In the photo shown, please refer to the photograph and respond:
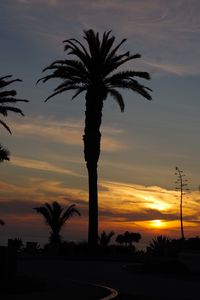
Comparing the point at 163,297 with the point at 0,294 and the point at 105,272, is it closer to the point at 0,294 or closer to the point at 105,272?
the point at 0,294

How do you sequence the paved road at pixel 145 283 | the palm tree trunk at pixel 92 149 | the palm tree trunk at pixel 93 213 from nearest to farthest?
the paved road at pixel 145 283 < the palm tree trunk at pixel 93 213 < the palm tree trunk at pixel 92 149

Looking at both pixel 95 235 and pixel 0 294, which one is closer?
pixel 0 294

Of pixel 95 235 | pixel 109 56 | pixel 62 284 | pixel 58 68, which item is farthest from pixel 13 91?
pixel 62 284

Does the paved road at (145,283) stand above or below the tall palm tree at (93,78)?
below

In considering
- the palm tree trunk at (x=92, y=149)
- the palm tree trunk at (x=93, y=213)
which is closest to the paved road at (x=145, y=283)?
the palm tree trunk at (x=93, y=213)

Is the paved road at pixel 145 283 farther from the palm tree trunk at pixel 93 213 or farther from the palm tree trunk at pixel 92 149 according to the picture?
the palm tree trunk at pixel 92 149

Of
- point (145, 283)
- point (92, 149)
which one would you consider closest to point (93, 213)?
point (92, 149)

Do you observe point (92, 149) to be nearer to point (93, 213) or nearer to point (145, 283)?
point (93, 213)

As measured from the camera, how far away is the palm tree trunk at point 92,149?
38219 mm

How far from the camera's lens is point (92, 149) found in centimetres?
3925

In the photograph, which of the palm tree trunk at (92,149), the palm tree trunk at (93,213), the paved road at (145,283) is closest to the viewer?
the paved road at (145,283)

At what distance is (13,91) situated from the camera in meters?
36.7

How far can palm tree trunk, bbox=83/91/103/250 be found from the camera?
38.2 metres

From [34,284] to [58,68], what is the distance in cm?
2583
